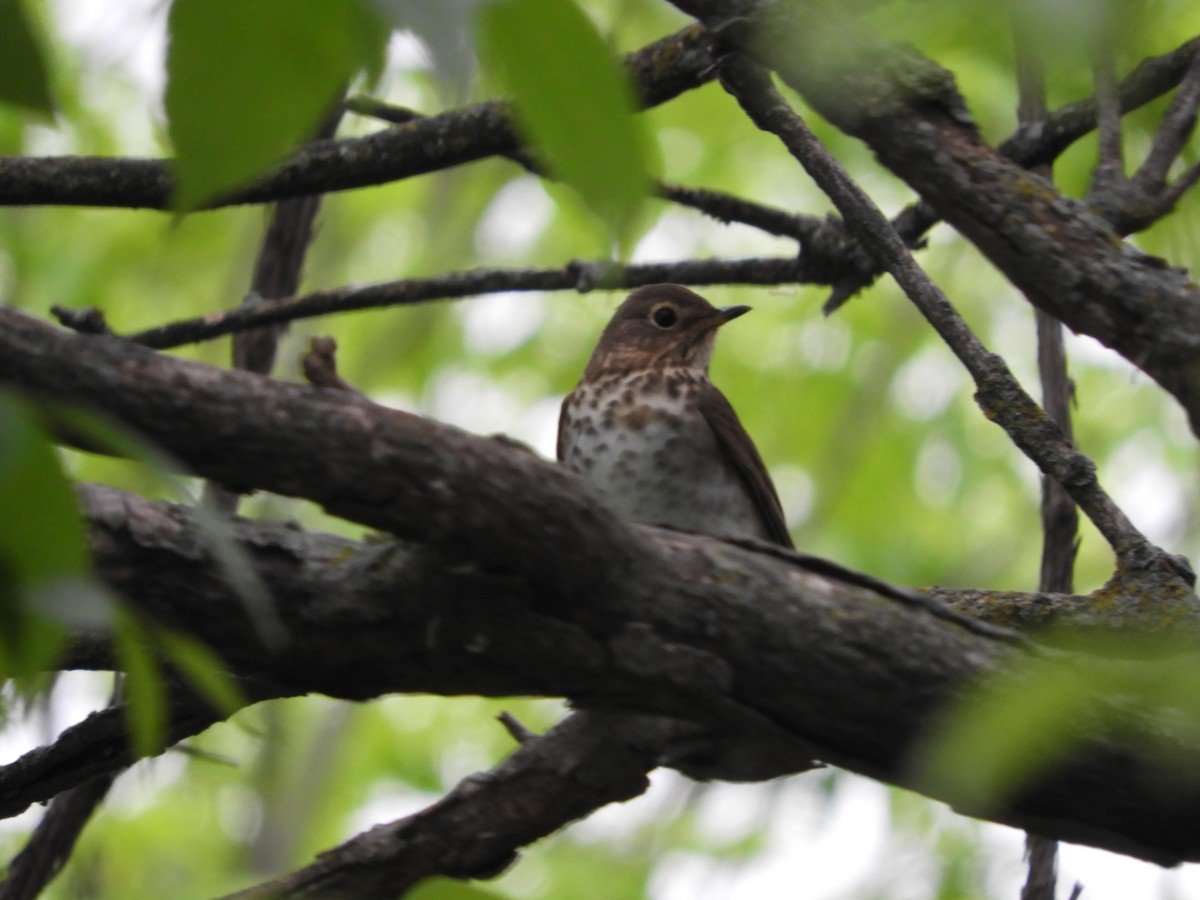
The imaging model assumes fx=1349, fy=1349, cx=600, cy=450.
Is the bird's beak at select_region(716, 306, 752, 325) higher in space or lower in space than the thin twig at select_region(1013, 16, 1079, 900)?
higher

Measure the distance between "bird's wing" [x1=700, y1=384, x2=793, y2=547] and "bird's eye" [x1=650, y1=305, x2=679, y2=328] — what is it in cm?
70

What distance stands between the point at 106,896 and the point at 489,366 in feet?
18.9

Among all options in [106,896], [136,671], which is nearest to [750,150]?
[106,896]

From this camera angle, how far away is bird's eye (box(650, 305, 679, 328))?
5.43 m

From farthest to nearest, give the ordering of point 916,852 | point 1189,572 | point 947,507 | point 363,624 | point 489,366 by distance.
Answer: point 489,366
point 947,507
point 916,852
point 1189,572
point 363,624

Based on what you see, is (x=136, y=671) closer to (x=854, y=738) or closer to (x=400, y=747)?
(x=854, y=738)

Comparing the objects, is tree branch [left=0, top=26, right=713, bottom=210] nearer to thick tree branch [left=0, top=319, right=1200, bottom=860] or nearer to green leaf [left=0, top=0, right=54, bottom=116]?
thick tree branch [left=0, top=319, right=1200, bottom=860]

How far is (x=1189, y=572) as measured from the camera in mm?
2869

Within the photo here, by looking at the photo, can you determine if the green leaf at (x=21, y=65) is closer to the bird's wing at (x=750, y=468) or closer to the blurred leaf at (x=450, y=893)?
the blurred leaf at (x=450, y=893)

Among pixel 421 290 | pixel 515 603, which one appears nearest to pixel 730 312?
pixel 421 290

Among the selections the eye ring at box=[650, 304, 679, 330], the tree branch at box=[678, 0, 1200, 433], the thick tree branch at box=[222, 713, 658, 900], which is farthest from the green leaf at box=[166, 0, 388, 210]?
the eye ring at box=[650, 304, 679, 330]

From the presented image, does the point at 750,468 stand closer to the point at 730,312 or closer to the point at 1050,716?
the point at 730,312

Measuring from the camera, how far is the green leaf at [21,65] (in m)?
1.08

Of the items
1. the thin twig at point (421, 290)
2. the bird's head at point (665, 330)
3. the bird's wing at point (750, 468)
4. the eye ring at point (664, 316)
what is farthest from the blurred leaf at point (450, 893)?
→ the eye ring at point (664, 316)
